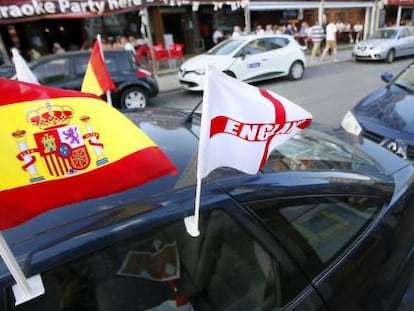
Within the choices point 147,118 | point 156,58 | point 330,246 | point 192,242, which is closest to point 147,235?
point 192,242

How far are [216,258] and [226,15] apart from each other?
699 inches

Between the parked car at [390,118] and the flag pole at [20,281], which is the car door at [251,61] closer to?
the parked car at [390,118]

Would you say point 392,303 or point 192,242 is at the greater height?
point 192,242

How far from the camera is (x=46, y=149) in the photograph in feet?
2.88

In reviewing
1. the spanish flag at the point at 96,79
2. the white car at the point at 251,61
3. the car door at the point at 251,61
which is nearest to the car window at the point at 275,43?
the white car at the point at 251,61

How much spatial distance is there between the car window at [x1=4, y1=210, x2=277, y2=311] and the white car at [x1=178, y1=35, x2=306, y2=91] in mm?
7397

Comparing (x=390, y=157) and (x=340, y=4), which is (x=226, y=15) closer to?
(x=340, y=4)

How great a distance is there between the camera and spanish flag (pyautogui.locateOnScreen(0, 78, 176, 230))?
2.80ft

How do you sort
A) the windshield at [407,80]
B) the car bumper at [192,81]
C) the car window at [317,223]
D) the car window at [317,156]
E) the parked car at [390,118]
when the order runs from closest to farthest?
the car window at [317,223], the car window at [317,156], the parked car at [390,118], the windshield at [407,80], the car bumper at [192,81]

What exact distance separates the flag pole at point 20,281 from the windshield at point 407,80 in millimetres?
4602

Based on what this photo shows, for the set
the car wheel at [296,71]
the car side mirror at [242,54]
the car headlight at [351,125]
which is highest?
the car side mirror at [242,54]

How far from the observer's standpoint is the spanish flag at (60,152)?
0.85 m

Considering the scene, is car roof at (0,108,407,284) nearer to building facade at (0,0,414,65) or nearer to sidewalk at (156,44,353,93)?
sidewalk at (156,44,353,93)

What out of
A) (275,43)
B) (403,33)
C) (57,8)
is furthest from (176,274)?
(403,33)
